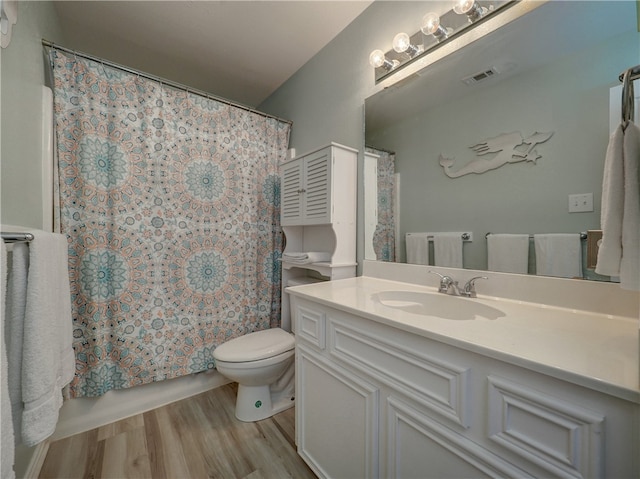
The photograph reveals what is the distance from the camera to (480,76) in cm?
108

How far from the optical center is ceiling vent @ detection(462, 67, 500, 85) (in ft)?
3.43

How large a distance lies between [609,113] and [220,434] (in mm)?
2182

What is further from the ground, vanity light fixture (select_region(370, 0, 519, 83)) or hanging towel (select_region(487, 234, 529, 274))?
vanity light fixture (select_region(370, 0, 519, 83))

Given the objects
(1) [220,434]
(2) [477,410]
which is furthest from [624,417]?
(1) [220,434]

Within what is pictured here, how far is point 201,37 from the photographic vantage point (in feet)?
5.80

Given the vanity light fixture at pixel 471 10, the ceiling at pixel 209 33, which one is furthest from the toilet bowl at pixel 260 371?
the ceiling at pixel 209 33

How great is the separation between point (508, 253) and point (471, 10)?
1.03 metres

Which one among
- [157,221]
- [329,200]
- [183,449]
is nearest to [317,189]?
[329,200]

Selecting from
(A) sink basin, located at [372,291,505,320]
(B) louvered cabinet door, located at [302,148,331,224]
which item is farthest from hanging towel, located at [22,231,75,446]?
(B) louvered cabinet door, located at [302,148,331,224]

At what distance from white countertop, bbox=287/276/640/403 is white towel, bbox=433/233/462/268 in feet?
0.61

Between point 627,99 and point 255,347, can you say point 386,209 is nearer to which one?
point 627,99

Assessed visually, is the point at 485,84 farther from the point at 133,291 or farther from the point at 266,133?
the point at 133,291

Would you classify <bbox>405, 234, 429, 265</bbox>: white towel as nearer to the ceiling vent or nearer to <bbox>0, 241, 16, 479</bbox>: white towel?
the ceiling vent

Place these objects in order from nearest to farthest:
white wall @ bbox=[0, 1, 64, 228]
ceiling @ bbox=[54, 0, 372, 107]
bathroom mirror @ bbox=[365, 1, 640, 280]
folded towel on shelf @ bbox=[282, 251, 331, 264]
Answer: bathroom mirror @ bbox=[365, 1, 640, 280], white wall @ bbox=[0, 1, 64, 228], ceiling @ bbox=[54, 0, 372, 107], folded towel on shelf @ bbox=[282, 251, 331, 264]
